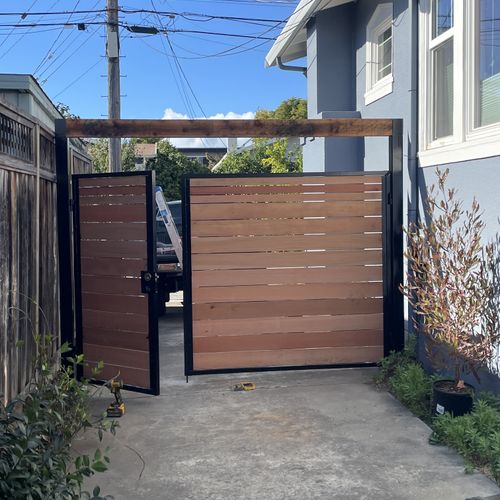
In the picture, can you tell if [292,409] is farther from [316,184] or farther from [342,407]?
[316,184]

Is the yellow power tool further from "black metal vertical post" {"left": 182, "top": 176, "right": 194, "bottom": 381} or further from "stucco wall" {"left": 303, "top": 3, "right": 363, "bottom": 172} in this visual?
"stucco wall" {"left": 303, "top": 3, "right": 363, "bottom": 172}

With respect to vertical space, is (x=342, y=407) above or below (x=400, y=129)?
below

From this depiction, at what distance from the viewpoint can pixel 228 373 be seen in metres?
5.96

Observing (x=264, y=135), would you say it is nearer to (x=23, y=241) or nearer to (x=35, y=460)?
(x=23, y=241)

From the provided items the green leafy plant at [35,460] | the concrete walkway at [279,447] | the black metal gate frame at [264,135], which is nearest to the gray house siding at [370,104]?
the black metal gate frame at [264,135]

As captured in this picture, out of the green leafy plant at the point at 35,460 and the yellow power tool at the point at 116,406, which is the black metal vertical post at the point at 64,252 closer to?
the yellow power tool at the point at 116,406

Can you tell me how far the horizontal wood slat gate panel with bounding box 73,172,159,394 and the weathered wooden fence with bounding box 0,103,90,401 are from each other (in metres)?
0.32

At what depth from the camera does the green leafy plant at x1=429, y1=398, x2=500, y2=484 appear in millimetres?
3914

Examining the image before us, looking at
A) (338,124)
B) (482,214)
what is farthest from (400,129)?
(482,214)

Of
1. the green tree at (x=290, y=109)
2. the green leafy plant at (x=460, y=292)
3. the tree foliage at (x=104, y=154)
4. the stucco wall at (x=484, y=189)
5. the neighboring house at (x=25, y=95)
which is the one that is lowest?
the green leafy plant at (x=460, y=292)

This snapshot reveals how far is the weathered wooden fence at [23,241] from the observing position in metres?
4.12

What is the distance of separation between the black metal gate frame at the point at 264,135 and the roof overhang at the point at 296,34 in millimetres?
2924

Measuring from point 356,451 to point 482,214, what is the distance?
2.14m

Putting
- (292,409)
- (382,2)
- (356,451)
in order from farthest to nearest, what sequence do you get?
(382,2) < (292,409) < (356,451)
